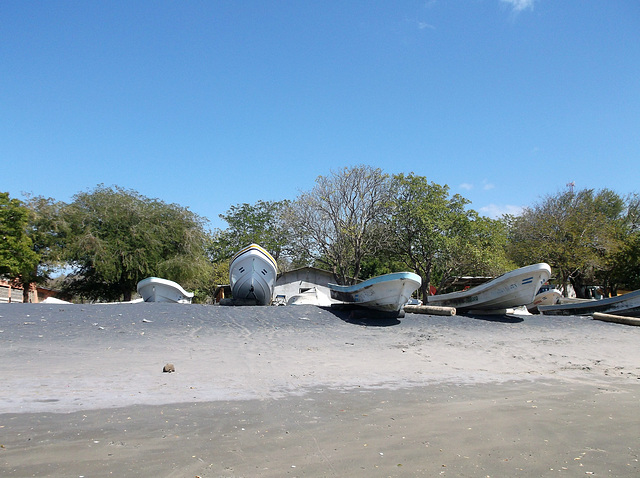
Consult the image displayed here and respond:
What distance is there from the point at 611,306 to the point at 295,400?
1814cm

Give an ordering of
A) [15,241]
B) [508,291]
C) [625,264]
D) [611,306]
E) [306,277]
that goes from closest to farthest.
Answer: [508,291] → [611,306] → [15,241] → [625,264] → [306,277]

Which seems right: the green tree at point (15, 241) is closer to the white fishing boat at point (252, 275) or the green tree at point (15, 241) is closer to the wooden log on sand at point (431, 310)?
the white fishing boat at point (252, 275)

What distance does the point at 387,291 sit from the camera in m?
14.8

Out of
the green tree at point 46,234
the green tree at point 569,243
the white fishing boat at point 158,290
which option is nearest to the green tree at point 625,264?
the green tree at point 569,243

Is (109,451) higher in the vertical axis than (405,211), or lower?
lower

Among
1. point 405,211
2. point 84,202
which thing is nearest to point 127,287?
point 84,202

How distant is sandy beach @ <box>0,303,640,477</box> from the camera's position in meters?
3.99

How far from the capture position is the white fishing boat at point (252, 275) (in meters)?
18.9

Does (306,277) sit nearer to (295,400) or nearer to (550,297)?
(550,297)

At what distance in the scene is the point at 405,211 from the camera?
96.7ft

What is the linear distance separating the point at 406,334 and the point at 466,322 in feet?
10.7

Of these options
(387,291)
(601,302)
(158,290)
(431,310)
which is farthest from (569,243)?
(158,290)

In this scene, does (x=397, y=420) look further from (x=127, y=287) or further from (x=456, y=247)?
(x=127, y=287)

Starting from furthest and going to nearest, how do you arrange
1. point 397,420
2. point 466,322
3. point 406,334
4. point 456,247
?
point 456,247 → point 466,322 → point 406,334 → point 397,420
